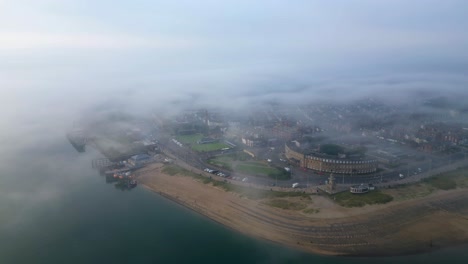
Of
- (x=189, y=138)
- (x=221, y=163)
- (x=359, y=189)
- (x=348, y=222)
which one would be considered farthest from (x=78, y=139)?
(x=348, y=222)

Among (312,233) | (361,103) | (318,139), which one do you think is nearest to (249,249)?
(312,233)

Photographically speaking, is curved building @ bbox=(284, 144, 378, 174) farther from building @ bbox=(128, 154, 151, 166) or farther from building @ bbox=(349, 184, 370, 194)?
building @ bbox=(128, 154, 151, 166)

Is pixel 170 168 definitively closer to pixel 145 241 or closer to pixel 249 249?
pixel 145 241

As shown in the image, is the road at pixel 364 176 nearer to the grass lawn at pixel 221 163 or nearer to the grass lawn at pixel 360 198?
the grass lawn at pixel 221 163

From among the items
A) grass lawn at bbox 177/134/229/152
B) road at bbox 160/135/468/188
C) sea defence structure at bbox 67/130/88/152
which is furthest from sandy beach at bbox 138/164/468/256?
sea defence structure at bbox 67/130/88/152

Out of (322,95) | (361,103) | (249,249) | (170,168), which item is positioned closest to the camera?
(249,249)

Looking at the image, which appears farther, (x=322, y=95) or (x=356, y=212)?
(x=322, y=95)
